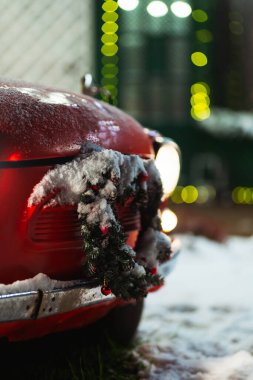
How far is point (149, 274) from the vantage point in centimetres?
250

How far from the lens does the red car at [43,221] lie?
7.21 ft

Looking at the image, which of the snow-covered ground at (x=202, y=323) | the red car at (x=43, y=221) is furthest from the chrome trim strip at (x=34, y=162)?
the snow-covered ground at (x=202, y=323)

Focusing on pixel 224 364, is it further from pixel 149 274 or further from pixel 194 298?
pixel 194 298

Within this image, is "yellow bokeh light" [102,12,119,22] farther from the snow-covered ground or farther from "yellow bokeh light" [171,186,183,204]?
the snow-covered ground

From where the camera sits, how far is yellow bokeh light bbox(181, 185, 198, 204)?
13594 millimetres

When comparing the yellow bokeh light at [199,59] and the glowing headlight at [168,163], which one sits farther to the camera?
the yellow bokeh light at [199,59]

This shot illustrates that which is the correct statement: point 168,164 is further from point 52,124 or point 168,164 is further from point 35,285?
point 35,285

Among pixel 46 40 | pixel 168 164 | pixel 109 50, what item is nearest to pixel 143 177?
pixel 168 164

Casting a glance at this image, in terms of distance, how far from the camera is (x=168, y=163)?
10.5 ft

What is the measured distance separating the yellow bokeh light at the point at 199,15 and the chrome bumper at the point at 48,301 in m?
12.2

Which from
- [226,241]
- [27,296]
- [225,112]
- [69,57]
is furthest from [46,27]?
[225,112]

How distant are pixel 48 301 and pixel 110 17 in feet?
38.4

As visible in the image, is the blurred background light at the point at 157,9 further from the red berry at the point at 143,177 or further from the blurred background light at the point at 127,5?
the red berry at the point at 143,177

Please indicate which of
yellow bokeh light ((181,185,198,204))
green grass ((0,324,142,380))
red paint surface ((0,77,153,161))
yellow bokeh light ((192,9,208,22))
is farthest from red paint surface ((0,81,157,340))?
yellow bokeh light ((192,9,208,22))
